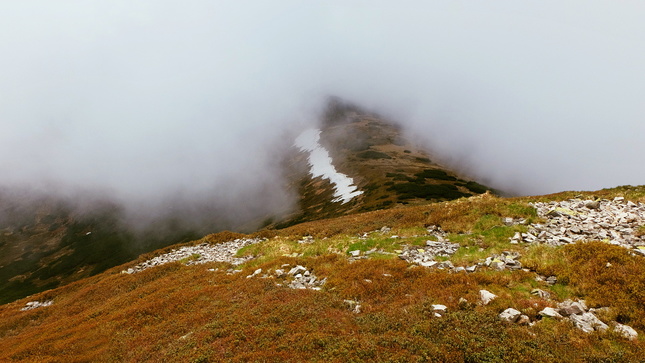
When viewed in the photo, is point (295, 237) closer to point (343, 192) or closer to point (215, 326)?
point (215, 326)

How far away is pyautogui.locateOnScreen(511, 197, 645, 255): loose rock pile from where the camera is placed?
1578 centimetres

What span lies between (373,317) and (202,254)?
2875cm

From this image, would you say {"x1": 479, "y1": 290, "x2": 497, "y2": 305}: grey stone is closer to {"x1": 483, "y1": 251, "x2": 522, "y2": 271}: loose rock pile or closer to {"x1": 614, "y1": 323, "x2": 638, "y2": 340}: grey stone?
{"x1": 614, "y1": 323, "x2": 638, "y2": 340}: grey stone

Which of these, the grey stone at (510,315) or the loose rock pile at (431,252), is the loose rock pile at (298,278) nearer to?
the loose rock pile at (431,252)

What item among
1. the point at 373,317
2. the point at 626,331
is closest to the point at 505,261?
the point at 626,331

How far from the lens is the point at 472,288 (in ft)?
39.7

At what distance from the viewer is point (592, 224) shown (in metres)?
18.1

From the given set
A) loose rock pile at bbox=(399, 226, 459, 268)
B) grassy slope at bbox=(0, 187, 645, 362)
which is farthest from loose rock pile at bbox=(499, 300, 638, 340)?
loose rock pile at bbox=(399, 226, 459, 268)

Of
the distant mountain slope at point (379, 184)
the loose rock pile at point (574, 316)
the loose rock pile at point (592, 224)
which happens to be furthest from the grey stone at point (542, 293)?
the distant mountain slope at point (379, 184)

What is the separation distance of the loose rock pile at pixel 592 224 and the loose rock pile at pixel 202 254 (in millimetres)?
23039

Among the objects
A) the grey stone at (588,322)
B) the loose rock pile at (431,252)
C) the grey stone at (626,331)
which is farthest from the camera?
the loose rock pile at (431,252)

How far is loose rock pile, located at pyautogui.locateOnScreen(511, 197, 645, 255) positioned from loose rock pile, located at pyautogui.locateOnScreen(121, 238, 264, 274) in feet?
75.6

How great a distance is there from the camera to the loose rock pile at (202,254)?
31609mm

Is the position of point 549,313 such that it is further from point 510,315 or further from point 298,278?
point 298,278
